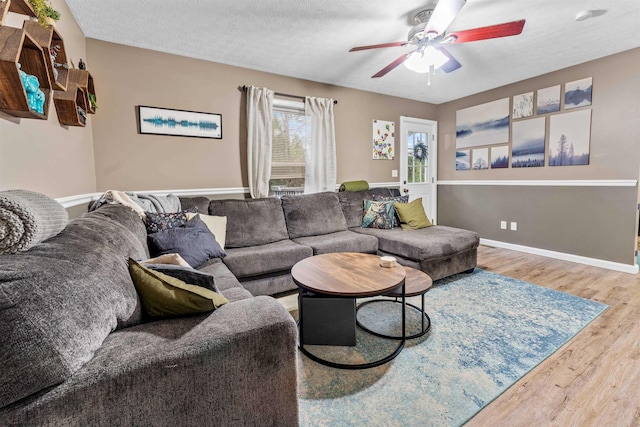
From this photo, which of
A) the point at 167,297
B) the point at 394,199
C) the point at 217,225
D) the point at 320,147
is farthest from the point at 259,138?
the point at 167,297

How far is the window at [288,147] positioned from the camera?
3586mm

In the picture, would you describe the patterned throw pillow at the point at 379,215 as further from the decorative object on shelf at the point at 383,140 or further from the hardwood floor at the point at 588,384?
the hardwood floor at the point at 588,384

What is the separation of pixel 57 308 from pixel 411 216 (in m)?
3.25

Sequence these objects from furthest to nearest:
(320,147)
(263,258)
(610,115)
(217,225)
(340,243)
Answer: (320,147), (610,115), (340,243), (217,225), (263,258)

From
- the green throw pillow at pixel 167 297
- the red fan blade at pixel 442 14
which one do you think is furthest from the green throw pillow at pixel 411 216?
the green throw pillow at pixel 167 297

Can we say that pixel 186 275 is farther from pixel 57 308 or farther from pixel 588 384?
pixel 588 384

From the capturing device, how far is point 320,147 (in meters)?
3.79

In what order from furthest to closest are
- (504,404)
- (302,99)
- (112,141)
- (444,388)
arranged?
(302,99)
(112,141)
(444,388)
(504,404)

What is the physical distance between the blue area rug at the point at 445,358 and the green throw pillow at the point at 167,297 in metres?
0.74

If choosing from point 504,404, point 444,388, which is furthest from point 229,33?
point 504,404

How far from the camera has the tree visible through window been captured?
11.8 ft

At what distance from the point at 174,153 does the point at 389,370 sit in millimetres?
2840

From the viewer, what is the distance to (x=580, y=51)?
3.02 metres

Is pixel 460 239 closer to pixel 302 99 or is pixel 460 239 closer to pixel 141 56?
pixel 302 99
